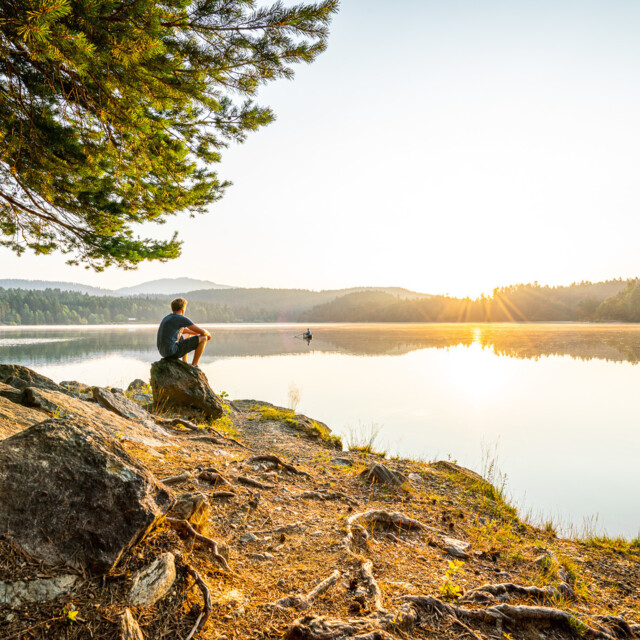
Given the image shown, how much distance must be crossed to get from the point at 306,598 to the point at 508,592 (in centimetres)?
187

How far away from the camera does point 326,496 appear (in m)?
5.54

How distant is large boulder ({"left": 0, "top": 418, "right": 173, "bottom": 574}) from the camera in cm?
231

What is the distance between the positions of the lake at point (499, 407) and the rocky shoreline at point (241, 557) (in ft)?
9.96

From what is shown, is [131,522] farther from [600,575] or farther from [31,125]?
[31,125]

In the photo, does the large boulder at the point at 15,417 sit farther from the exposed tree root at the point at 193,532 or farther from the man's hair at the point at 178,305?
the man's hair at the point at 178,305

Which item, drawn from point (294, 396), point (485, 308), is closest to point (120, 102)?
point (294, 396)

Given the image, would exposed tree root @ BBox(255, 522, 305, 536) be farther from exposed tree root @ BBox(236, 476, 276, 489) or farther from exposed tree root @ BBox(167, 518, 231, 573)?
exposed tree root @ BBox(236, 476, 276, 489)

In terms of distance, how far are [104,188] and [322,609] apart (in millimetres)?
7481

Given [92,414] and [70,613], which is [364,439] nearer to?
[92,414]

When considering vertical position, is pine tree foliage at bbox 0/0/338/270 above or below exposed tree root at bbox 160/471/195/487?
above

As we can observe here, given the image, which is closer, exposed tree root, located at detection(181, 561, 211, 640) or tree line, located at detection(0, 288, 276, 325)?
exposed tree root, located at detection(181, 561, 211, 640)

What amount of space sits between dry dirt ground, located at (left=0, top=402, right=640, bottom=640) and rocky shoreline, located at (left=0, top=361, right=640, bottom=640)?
0.5 inches

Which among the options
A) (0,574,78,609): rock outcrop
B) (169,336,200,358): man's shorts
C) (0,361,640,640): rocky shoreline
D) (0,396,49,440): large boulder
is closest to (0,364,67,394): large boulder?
(0,361,640,640): rocky shoreline

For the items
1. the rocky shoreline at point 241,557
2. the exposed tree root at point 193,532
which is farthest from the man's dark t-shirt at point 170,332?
the exposed tree root at point 193,532
